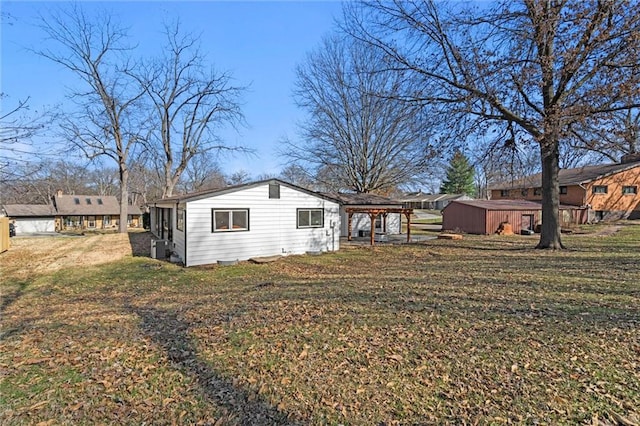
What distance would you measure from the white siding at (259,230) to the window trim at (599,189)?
28122mm

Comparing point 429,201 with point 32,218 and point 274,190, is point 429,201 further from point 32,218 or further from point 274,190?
point 32,218

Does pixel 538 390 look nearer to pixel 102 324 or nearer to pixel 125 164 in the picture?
pixel 102 324

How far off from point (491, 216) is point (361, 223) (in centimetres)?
959

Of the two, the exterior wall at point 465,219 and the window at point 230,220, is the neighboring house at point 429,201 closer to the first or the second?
the exterior wall at point 465,219

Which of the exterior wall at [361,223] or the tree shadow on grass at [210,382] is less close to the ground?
the exterior wall at [361,223]

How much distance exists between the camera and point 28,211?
41.5 meters

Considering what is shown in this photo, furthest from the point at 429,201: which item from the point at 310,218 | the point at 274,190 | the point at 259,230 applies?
the point at 259,230

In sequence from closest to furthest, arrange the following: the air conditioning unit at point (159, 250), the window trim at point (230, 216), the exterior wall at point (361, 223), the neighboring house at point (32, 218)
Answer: the window trim at point (230, 216)
the air conditioning unit at point (159, 250)
the exterior wall at point (361, 223)
the neighboring house at point (32, 218)

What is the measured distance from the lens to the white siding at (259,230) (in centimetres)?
1204

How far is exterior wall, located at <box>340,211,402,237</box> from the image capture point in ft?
74.9

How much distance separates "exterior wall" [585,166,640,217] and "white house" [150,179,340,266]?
93.9ft

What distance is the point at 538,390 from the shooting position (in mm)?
3557

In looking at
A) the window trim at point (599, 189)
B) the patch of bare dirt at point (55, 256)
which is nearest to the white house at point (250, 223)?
the patch of bare dirt at point (55, 256)

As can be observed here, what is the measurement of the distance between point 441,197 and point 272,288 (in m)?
57.7
